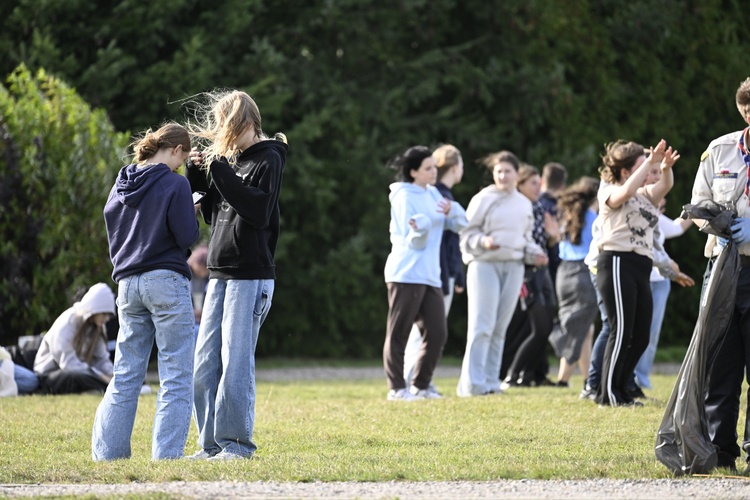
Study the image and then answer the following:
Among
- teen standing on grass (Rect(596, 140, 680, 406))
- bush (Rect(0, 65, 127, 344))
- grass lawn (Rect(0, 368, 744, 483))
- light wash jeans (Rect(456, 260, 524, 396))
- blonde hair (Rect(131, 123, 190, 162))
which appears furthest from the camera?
bush (Rect(0, 65, 127, 344))

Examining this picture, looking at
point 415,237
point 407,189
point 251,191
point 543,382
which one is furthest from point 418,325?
point 251,191

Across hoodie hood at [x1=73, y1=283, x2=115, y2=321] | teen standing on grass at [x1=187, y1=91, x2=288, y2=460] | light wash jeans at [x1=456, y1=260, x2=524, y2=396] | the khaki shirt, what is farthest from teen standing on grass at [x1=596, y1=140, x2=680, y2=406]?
hoodie hood at [x1=73, y1=283, x2=115, y2=321]

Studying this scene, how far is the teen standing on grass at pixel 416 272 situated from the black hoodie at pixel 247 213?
4.06 m

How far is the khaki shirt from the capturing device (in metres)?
6.68

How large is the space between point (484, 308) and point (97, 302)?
3.55 m

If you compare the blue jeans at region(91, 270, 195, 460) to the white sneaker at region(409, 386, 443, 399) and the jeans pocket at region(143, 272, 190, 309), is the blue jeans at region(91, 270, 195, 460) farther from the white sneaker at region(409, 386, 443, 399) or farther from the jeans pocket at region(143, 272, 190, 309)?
the white sneaker at region(409, 386, 443, 399)

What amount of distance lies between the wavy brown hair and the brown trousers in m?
1.81

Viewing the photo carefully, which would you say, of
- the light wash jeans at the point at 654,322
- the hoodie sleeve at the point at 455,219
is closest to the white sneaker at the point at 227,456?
the hoodie sleeve at the point at 455,219

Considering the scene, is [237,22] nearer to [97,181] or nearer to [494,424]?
[97,181]

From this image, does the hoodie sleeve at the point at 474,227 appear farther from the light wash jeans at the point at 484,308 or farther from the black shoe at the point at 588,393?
the black shoe at the point at 588,393

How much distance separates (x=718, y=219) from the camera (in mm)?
6547

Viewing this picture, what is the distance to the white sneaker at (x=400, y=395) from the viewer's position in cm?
1095

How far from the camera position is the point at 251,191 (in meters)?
6.64

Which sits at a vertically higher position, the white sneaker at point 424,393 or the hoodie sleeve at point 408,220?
the hoodie sleeve at point 408,220
